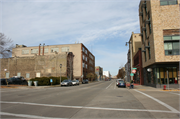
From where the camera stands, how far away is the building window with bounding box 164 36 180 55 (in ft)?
73.9

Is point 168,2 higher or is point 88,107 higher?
point 168,2

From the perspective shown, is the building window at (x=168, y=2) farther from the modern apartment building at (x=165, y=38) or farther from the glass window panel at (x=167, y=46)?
the glass window panel at (x=167, y=46)

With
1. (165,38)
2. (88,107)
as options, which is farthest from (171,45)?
(88,107)

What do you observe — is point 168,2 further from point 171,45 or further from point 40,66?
point 40,66

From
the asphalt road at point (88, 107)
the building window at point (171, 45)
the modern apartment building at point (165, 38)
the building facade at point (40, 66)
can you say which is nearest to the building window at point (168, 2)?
the modern apartment building at point (165, 38)

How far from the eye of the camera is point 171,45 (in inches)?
899

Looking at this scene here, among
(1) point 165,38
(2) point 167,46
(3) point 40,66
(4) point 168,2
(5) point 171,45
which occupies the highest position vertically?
(4) point 168,2

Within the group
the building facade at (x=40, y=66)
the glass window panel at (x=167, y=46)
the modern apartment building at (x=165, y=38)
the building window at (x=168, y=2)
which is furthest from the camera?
the building facade at (x=40, y=66)

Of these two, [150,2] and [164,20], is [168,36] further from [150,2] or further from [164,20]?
[150,2]

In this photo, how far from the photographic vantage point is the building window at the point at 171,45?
2252 centimetres

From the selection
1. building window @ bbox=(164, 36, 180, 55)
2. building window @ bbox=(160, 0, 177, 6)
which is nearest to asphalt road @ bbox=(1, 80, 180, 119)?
building window @ bbox=(164, 36, 180, 55)

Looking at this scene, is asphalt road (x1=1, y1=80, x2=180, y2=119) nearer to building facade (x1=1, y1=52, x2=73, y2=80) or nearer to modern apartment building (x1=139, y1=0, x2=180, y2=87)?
modern apartment building (x1=139, y1=0, x2=180, y2=87)

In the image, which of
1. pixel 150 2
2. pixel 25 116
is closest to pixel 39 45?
pixel 150 2

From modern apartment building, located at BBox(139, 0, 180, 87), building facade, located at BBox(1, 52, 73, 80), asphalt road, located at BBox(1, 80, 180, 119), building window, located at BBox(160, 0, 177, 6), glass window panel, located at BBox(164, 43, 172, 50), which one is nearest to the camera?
asphalt road, located at BBox(1, 80, 180, 119)
